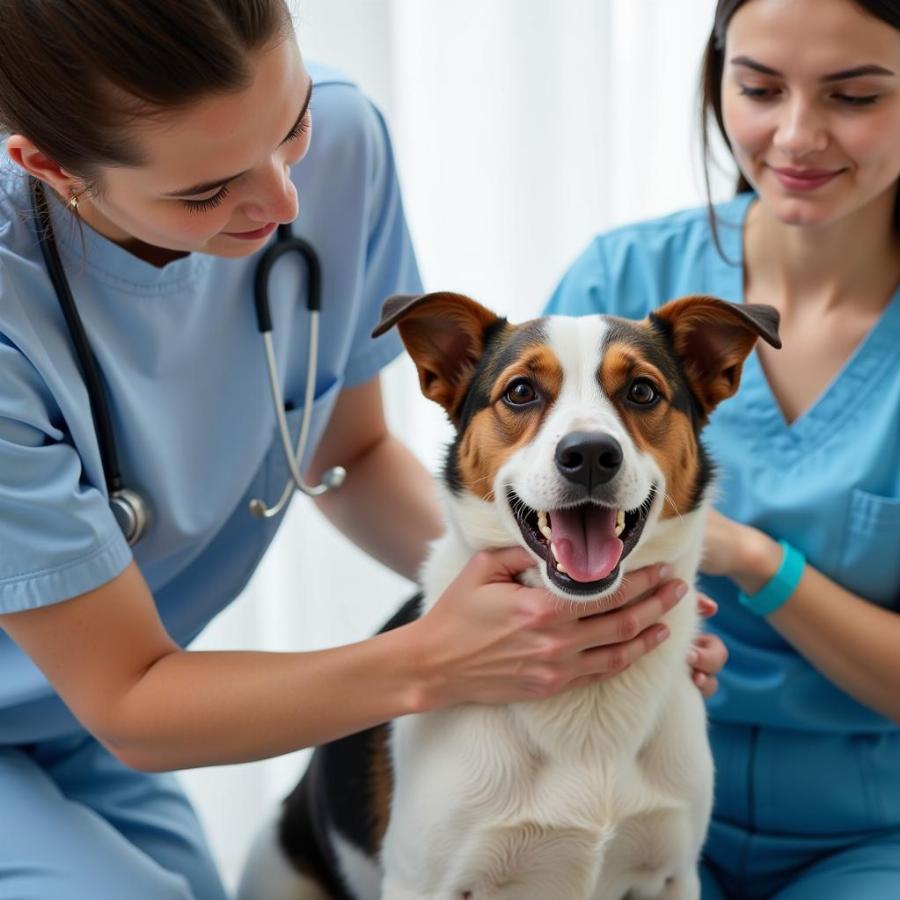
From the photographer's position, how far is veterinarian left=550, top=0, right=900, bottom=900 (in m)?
1.48

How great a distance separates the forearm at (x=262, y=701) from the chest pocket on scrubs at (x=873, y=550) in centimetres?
62

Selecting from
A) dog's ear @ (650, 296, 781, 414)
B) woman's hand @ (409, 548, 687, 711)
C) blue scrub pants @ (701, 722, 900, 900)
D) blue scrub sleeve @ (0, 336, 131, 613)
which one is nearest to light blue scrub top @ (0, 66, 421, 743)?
blue scrub sleeve @ (0, 336, 131, 613)

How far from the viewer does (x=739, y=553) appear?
1.48 metres

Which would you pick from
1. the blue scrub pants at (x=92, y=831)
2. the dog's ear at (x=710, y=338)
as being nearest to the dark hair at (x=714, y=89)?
the dog's ear at (x=710, y=338)

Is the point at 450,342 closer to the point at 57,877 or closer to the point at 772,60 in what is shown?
the point at 772,60

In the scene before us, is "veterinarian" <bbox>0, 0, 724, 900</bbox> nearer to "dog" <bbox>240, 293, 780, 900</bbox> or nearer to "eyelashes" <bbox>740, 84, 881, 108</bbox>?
"dog" <bbox>240, 293, 780, 900</bbox>

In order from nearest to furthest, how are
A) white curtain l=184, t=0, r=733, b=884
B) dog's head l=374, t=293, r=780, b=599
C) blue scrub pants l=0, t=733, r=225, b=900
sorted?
dog's head l=374, t=293, r=780, b=599, blue scrub pants l=0, t=733, r=225, b=900, white curtain l=184, t=0, r=733, b=884

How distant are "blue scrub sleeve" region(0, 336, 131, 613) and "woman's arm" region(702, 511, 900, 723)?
0.74 metres

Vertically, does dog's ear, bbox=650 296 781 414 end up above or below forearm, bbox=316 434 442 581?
above

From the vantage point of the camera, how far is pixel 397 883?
4.41ft

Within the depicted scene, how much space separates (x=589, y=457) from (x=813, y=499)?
52 centimetres

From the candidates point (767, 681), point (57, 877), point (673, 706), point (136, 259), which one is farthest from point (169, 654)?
point (767, 681)

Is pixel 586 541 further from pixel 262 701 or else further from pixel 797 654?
pixel 797 654

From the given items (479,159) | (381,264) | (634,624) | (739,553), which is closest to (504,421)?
(634,624)
